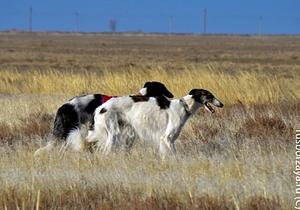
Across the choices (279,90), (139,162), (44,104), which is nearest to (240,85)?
(279,90)

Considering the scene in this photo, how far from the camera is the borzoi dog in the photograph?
1148 cm

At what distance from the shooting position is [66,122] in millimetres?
11922

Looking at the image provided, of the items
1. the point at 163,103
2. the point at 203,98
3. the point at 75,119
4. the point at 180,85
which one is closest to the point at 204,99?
the point at 203,98

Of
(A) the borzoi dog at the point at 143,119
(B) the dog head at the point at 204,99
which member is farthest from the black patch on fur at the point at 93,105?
(B) the dog head at the point at 204,99

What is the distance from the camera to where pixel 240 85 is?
66.0 ft

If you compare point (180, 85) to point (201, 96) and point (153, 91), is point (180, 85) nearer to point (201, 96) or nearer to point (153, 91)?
point (153, 91)

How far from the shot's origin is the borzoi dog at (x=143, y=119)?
37.7 ft

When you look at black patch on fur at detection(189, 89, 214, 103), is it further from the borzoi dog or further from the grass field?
the grass field

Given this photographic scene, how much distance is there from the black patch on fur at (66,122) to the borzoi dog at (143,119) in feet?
1.28

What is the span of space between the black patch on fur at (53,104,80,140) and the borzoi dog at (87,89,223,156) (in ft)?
1.28

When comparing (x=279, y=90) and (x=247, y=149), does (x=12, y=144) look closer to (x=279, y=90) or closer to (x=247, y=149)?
(x=247, y=149)

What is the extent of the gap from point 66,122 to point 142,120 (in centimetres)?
128

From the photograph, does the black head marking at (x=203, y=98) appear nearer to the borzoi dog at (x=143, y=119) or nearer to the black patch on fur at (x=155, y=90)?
the borzoi dog at (x=143, y=119)

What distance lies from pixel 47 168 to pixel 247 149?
10.2 feet
